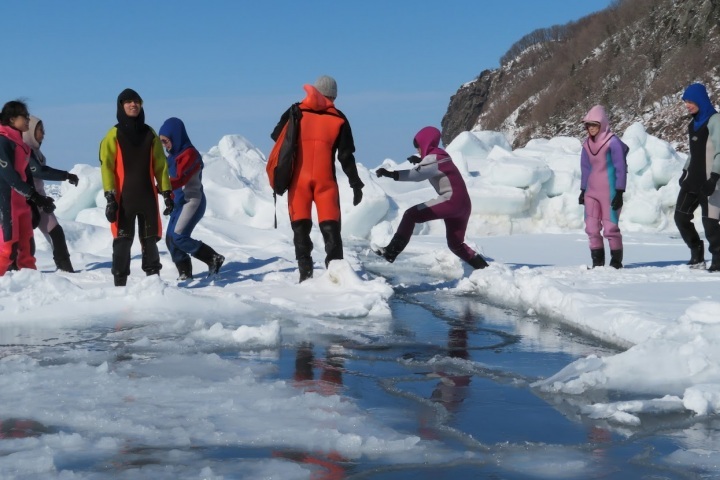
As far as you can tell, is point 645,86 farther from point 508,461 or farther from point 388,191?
point 508,461

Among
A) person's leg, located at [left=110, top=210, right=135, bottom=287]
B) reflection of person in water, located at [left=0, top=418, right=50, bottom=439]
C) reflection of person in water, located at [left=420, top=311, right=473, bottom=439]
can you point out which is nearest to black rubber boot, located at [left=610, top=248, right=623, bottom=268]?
reflection of person in water, located at [left=420, top=311, right=473, bottom=439]

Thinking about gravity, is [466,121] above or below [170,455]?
above

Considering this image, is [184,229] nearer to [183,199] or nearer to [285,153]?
[183,199]

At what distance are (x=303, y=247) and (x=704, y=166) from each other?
3.66 meters

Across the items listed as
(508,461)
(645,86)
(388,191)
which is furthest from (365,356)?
(645,86)

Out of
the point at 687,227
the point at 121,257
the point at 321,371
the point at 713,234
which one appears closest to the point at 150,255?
the point at 121,257

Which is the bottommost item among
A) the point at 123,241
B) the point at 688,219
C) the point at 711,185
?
the point at 123,241

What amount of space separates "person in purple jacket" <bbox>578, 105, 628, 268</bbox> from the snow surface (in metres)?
0.38

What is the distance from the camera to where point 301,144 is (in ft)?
21.9

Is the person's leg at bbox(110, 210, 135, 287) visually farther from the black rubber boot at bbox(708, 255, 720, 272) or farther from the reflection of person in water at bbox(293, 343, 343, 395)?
the black rubber boot at bbox(708, 255, 720, 272)

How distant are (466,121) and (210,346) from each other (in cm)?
9236

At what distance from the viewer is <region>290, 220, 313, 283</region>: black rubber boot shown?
678 centimetres

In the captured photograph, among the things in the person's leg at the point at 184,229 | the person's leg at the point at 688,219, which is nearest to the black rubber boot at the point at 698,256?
the person's leg at the point at 688,219

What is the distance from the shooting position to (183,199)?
7.55m
